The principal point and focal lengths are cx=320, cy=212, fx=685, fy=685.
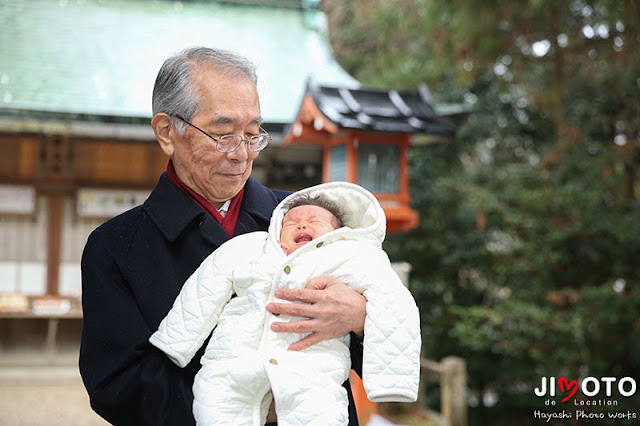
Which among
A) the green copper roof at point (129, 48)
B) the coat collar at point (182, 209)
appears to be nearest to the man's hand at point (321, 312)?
the coat collar at point (182, 209)

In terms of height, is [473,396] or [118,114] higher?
[118,114]

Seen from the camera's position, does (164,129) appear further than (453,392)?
No

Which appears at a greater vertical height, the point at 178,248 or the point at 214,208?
the point at 214,208

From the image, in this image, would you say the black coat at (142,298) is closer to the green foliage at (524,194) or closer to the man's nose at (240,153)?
the man's nose at (240,153)

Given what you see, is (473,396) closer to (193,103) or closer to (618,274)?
(618,274)

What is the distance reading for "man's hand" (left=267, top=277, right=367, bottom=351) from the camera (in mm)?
1489

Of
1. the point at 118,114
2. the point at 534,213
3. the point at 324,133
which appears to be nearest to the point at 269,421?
the point at 324,133

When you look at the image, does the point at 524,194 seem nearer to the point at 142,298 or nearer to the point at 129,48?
the point at 129,48

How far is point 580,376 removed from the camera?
25.2ft

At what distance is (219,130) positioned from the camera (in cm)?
166

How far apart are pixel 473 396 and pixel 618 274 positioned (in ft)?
9.26

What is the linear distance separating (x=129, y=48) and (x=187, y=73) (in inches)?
257

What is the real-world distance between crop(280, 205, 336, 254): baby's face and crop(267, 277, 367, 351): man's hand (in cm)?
17

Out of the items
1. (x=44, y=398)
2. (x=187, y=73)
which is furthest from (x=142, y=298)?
(x=44, y=398)
